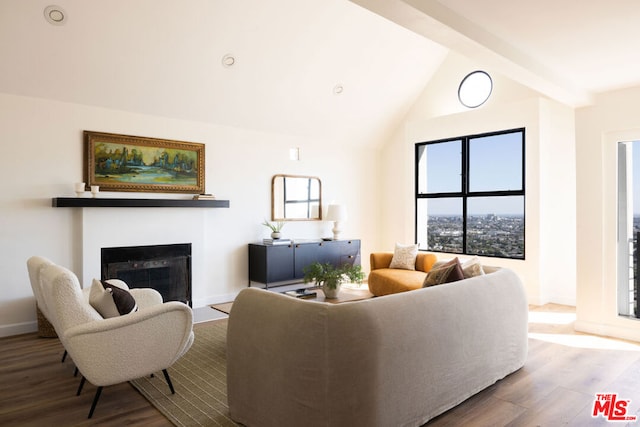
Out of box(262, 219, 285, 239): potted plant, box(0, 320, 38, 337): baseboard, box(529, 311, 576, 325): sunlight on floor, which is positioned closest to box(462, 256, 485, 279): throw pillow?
box(529, 311, 576, 325): sunlight on floor

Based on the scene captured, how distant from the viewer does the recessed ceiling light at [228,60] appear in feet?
16.5

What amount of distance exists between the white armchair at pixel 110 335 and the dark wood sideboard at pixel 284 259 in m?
2.98

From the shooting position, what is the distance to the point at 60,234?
461 cm

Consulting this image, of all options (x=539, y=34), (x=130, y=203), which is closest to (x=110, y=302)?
(x=130, y=203)

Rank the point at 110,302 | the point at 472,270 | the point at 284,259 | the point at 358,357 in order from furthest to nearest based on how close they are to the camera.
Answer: the point at 284,259 < the point at 472,270 < the point at 110,302 < the point at 358,357

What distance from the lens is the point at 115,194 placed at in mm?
4977

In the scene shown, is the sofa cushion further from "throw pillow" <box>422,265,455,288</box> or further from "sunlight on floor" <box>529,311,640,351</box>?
"throw pillow" <box>422,265,455,288</box>

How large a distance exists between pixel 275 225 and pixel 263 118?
159 cm

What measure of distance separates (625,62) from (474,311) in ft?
8.51

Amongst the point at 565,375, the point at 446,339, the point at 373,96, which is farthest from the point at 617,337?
the point at 373,96

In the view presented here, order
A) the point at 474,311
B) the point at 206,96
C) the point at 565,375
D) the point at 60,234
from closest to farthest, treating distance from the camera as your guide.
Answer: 1. the point at 474,311
2. the point at 565,375
3. the point at 60,234
4. the point at 206,96

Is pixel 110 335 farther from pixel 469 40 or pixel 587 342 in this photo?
pixel 587 342

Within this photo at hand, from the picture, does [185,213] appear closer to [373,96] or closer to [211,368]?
[211,368]

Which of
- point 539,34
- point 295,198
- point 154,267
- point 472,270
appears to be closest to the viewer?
point 539,34
